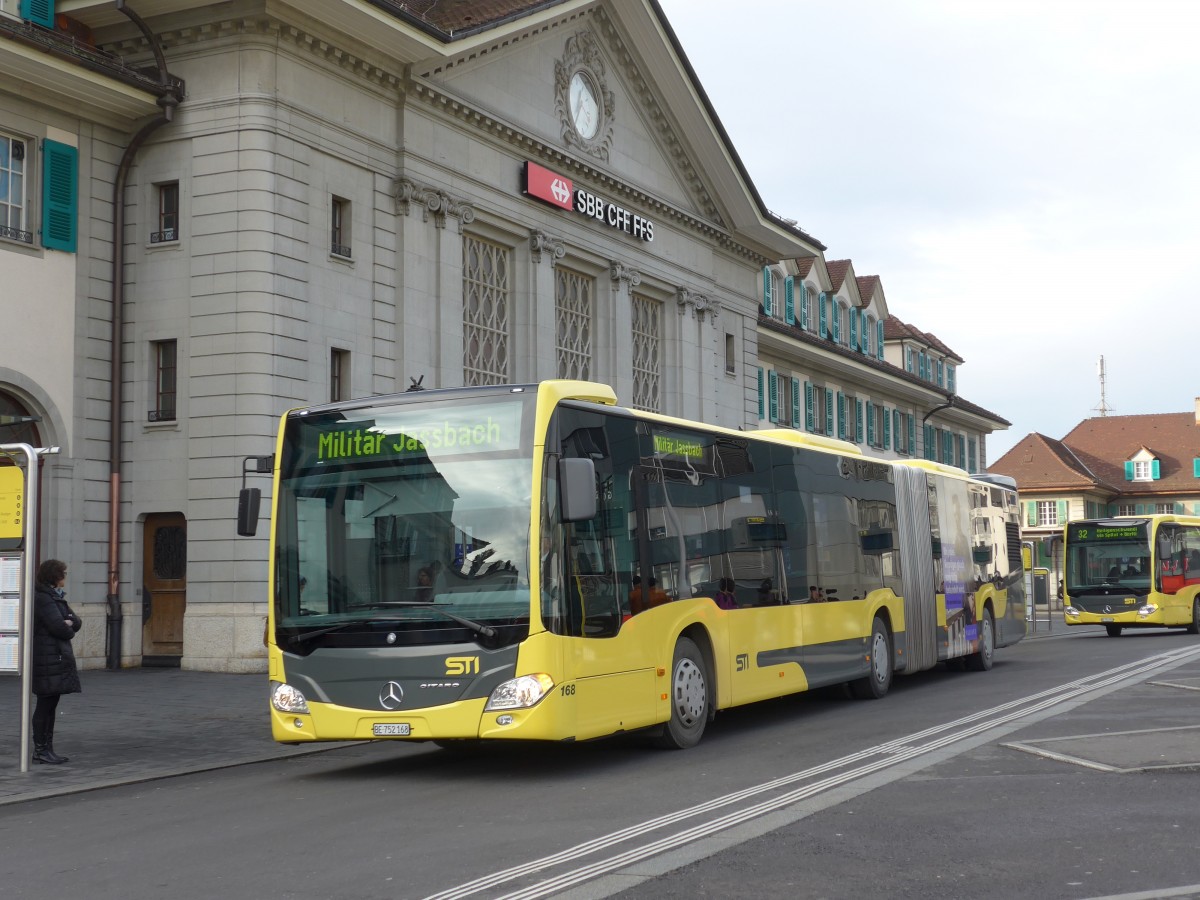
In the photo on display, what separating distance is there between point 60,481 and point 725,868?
19266mm

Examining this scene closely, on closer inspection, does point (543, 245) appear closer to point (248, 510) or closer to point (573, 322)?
point (573, 322)

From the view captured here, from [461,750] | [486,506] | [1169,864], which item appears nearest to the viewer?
[1169,864]

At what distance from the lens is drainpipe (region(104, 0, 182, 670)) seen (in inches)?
988

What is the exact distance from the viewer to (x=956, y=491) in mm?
22859

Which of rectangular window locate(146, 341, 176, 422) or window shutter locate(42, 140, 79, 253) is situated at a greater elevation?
window shutter locate(42, 140, 79, 253)

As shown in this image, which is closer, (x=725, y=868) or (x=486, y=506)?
(x=725, y=868)

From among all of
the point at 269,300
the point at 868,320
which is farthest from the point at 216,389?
the point at 868,320

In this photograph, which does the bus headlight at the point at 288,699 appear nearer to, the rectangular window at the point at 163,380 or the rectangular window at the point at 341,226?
the rectangular window at the point at 163,380

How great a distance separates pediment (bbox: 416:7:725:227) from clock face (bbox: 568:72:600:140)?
0.07 ft

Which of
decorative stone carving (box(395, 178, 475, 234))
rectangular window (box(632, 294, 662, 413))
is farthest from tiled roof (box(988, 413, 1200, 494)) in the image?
decorative stone carving (box(395, 178, 475, 234))

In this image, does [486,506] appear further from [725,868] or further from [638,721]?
[725,868]

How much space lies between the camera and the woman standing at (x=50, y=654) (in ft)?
42.2

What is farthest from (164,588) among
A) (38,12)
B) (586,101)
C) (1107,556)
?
(1107,556)

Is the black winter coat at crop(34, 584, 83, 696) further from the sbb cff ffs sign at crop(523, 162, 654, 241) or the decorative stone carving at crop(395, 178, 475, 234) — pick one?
the sbb cff ffs sign at crop(523, 162, 654, 241)
